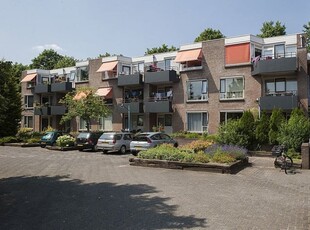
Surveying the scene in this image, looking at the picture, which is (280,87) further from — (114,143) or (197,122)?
(114,143)

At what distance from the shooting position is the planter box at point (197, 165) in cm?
1429

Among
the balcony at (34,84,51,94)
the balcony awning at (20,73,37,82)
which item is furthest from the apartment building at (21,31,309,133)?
the balcony awning at (20,73,37,82)

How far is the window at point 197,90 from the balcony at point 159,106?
7.14ft

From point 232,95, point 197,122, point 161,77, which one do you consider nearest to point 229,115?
point 232,95

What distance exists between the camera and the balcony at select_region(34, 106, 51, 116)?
43406mm

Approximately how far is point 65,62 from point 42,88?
2654 cm

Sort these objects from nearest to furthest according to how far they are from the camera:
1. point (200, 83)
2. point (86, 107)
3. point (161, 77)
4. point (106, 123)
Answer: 1. point (200, 83)
2. point (86, 107)
3. point (161, 77)
4. point (106, 123)

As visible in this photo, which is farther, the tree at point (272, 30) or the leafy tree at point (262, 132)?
the tree at point (272, 30)

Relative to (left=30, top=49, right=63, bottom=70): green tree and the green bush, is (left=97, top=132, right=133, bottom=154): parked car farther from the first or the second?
(left=30, top=49, right=63, bottom=70): green tree

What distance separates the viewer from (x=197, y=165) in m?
15.0

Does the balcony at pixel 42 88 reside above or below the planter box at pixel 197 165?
above

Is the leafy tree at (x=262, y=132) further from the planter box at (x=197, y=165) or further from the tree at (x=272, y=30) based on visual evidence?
the tree at (x=272, y=30)

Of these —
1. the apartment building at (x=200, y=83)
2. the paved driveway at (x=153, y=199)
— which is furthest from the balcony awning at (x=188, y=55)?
the paved driveway at (x=153, y=199)

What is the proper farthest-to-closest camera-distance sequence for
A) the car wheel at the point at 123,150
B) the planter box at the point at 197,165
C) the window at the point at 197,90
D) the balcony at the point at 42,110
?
the balcony at the point at 42,110 < the window at the point at 197,90 < the car wheel at the point at 123,150 < the planter box at the point at 197,165
